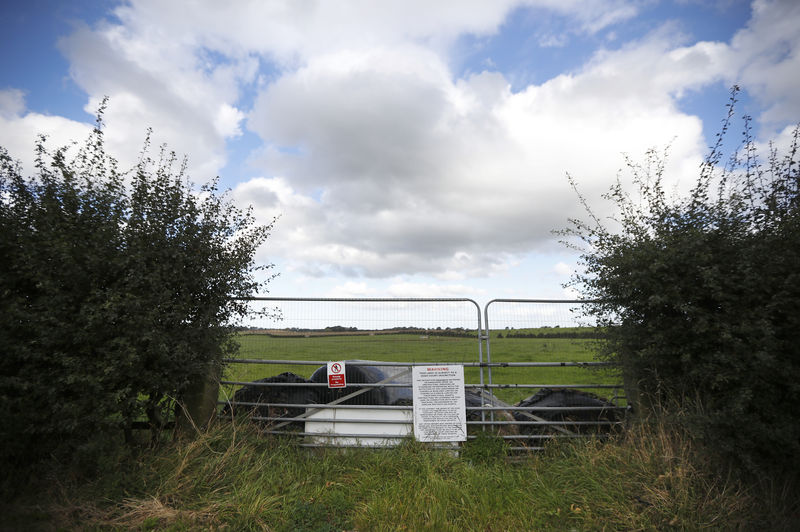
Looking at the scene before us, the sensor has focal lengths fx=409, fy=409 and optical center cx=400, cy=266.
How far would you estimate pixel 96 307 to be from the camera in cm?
482

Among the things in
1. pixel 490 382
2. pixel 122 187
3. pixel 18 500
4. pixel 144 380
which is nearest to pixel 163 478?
pixel 144 380

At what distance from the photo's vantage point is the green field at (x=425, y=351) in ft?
20.8

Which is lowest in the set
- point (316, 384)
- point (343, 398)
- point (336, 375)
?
point (343, 398)

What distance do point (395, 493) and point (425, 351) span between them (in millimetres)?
2108

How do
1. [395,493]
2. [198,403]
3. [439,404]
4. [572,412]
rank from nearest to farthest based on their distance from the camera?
1. [395,493]
2. [198,403]
3. [439,404]
4. [572,412]

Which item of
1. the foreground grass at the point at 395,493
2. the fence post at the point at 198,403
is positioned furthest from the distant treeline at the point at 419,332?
the foreground grass at the point at 395,493

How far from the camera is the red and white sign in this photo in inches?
243

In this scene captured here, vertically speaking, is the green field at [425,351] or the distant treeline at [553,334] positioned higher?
the distant treeline at [553,334]

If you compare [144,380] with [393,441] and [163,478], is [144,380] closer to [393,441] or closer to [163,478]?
[163,478]

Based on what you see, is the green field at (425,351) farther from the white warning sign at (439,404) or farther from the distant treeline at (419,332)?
the white warning sign at (439,404)

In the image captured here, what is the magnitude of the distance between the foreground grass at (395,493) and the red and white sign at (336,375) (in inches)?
40.8

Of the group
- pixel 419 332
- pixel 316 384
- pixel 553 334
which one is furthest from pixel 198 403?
pixel 553 334

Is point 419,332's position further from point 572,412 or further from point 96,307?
point 96,307

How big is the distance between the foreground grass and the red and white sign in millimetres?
1037
